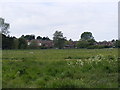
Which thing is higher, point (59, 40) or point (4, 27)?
point (4, 27)

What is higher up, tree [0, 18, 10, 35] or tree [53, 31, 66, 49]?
tree [0, 18, 10, 35]

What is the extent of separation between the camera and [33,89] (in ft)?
23.7

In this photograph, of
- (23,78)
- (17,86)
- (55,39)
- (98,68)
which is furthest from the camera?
(55,39)

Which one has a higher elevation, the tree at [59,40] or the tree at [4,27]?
the tree at [4,27]

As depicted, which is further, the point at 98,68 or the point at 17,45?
the point at 17,45

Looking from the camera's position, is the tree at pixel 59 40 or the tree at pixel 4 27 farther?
the tree at pixel 59 40

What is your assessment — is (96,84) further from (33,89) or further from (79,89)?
(33,89)

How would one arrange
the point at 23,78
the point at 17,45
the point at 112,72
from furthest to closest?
the point at 17,45 → the point at 112,72 → the point at 23,78

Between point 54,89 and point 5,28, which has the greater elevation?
point 5,28

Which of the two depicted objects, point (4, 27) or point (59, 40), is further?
point (59, 40)

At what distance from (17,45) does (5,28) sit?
9.33m

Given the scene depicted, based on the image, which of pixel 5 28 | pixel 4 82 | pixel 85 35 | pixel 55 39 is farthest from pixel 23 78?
pixel 85 35

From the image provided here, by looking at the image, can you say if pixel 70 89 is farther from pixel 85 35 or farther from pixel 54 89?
pixel 85 35

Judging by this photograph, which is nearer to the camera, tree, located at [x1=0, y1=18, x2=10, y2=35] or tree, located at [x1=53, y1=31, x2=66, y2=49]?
tree, located at [x1=0, y1=18, x2=10, y2=35]
